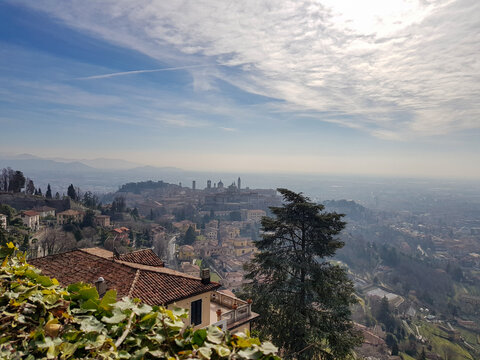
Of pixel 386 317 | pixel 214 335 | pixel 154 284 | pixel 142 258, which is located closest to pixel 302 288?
pixel 154 284

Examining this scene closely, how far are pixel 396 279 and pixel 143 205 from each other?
89825 millimetres

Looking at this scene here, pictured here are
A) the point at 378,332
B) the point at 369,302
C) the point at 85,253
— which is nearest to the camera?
the point at 85,253

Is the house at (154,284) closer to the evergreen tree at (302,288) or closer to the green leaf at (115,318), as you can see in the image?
the evergreen tree at (302,288)

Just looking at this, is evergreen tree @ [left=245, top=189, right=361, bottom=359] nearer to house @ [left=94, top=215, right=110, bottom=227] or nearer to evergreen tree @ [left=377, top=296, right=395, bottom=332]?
evergreen tree @ [left=377, top=296, right=395, bottom=332]

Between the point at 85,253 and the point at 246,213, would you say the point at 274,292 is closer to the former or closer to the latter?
the point at 85,253

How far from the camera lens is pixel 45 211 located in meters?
51.8

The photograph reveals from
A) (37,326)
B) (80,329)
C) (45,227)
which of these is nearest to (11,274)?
(37,326)

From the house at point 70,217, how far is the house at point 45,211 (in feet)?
8.93

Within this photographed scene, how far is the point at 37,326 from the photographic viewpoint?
1.24 meters

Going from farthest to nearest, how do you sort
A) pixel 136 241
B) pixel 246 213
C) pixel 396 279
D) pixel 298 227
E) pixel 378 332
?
pixel 246 213 → pixel 396 279 → pixel 136 241 → pixel 378 332 → pixel 298 227

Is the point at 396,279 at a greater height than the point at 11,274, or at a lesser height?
lesser

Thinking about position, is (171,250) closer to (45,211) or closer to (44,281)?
(45,211)

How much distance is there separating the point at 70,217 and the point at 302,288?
48.7 m

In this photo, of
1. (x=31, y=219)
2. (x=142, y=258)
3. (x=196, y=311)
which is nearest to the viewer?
(x=196, y=311)
